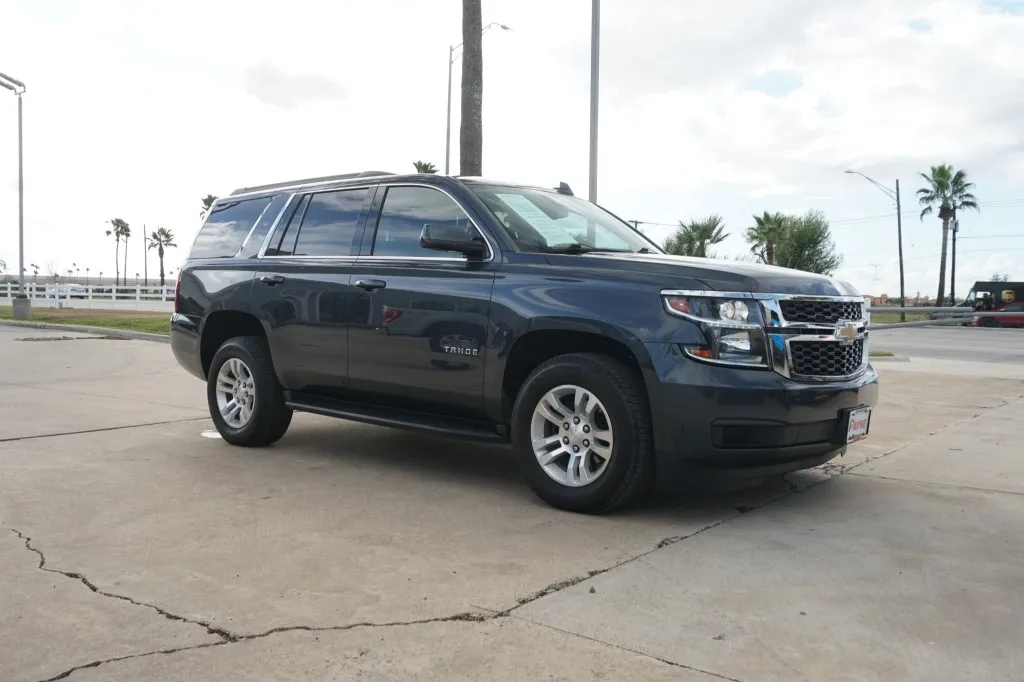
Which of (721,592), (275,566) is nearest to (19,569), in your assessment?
(275,566)

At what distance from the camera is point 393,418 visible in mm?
6203

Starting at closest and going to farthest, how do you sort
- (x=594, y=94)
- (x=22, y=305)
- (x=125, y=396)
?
(x=125, y=396) < (x=594, y=94) < (x=22, y=305)

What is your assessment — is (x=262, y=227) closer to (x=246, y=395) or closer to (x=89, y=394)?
(x=246, y=395)

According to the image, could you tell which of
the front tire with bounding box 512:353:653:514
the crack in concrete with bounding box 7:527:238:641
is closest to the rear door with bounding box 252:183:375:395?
the front tire with bounding box 512:353:653:514

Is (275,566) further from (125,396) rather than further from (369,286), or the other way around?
(125,396)

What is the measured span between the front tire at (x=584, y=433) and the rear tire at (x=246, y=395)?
2.35 m

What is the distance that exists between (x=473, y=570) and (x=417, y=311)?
2.13 metres

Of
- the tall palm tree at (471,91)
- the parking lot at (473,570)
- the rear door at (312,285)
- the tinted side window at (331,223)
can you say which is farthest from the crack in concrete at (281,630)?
the tall palm tree at (471,91)

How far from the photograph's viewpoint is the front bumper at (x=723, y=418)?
4.84 m

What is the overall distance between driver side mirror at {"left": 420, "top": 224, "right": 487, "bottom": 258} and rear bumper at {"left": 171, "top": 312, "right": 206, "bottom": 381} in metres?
2.79

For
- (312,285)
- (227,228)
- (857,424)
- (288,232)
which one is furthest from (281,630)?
(227,228)

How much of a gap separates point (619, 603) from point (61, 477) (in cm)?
389

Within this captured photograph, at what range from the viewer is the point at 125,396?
10.2m

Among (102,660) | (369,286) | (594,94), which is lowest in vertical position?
(102,660)
